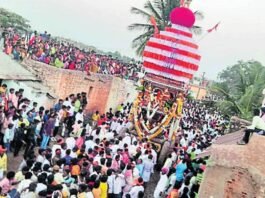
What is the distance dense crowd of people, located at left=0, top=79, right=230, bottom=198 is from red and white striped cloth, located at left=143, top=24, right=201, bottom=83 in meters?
2.22

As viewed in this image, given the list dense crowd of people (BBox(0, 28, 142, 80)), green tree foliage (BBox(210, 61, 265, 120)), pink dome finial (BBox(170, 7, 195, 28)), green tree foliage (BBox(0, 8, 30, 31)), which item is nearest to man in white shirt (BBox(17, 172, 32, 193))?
pink dome finial (BBox(170, 7, 195, 28))

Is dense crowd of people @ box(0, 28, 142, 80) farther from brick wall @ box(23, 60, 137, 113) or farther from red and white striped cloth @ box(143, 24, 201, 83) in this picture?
red and white striped cloth @ box(143, 24, 201, 83)

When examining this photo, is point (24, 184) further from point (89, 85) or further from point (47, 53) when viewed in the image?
point (89, 85)

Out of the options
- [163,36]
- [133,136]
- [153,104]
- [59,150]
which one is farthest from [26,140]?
[163,36]

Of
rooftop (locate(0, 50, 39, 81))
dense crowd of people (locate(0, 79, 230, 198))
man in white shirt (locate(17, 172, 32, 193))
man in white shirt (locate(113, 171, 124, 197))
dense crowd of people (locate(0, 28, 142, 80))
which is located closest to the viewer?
man in white shirt (locate(17, 172, 32, 193))

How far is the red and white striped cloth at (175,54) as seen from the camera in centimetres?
1385

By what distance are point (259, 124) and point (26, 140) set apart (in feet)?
19.0

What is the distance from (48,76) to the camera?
16.4 m

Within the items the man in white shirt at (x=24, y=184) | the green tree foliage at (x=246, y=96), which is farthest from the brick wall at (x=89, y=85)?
the man in white shirt at (x=24, y=184)

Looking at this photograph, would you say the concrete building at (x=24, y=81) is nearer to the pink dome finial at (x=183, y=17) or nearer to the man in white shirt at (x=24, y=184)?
the pink dome finial at (x=183, y=17)

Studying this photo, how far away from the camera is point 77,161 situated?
8.91 m

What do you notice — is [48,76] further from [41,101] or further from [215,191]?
[215,191]

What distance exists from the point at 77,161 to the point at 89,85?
35.7 feet

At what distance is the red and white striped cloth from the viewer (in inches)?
545
